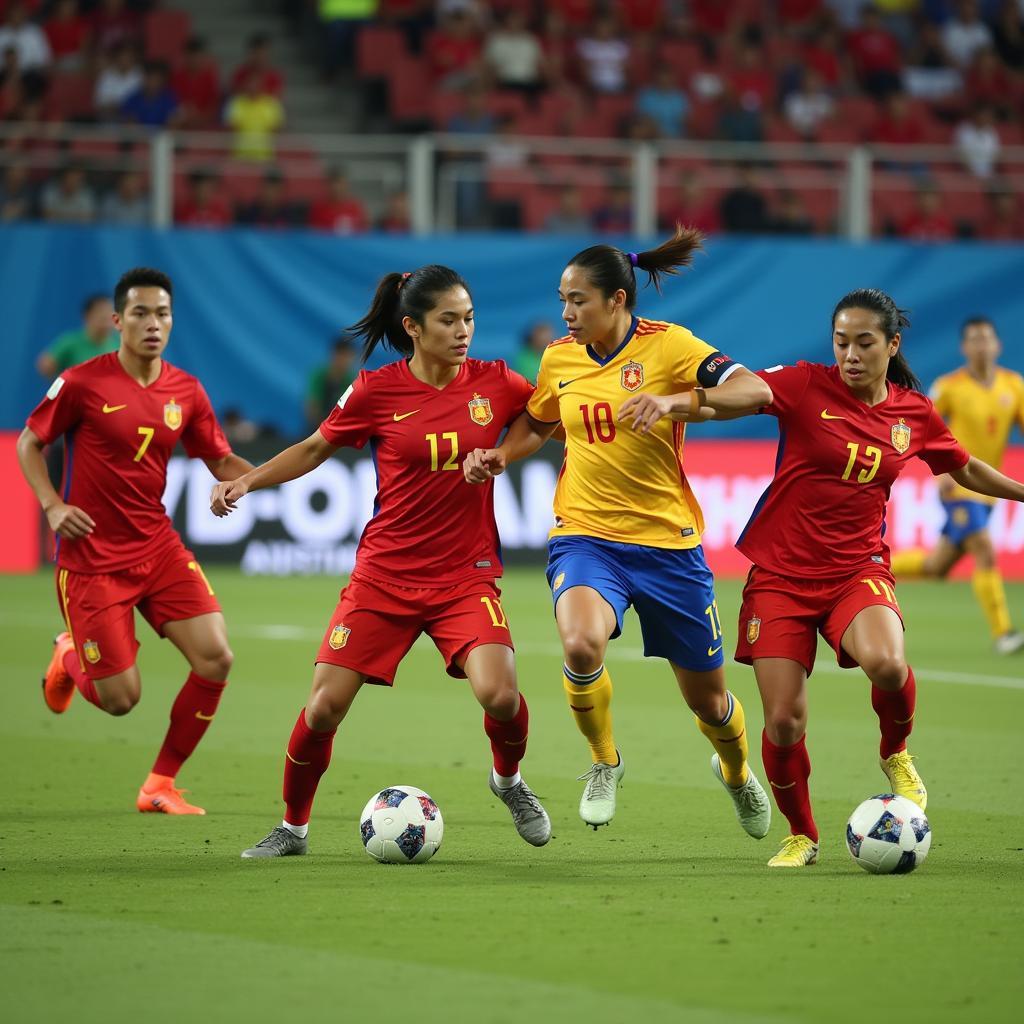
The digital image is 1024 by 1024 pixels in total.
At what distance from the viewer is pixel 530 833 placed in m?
7.02

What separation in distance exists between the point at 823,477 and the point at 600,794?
1524mm

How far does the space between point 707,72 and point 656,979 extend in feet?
62.7

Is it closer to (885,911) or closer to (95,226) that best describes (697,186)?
(95,226)

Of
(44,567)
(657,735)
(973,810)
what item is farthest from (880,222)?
(973,810)

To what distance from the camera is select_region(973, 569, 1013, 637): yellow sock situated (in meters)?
13.6

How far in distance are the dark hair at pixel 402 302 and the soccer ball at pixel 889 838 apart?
2.45 meters

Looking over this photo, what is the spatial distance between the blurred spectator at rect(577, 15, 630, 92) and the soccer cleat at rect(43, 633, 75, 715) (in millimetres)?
14826

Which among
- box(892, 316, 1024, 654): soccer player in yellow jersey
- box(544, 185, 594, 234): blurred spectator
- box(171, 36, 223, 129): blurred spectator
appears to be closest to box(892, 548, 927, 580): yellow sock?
box(892, 316, 1024, 654): soccer player in yellow jersey

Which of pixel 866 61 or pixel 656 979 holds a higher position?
pixel 866 61

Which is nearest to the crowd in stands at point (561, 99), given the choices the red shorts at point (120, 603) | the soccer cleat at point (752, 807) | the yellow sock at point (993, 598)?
the yellow sock at point (993, 598)

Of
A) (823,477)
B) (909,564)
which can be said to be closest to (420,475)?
(823,477)

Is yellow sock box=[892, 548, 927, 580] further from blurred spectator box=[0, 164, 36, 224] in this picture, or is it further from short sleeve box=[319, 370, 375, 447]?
blurred spectator box=[0, 164, 36, 224]

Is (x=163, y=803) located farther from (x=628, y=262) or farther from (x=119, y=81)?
(x=119, y=81)

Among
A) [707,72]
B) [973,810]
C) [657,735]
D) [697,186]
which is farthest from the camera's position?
[707,72]
